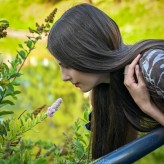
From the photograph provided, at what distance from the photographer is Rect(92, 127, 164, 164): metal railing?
49.2 inches

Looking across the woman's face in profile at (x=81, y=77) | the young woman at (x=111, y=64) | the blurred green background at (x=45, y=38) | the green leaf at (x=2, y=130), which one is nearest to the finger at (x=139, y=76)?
the young woman at (x=111, y=64)

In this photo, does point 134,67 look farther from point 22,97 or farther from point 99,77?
point 22,97

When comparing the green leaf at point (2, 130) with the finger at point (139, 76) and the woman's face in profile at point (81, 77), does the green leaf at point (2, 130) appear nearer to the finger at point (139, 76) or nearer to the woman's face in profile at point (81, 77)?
the woman's face in profile at point (81, 77)

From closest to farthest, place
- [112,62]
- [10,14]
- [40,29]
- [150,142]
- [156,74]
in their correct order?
1. [150,142]
2. [156,74]
3. [112,62]
4. [40,29]
5. [10,14]

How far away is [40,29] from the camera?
179 cm

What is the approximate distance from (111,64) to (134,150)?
413 mm

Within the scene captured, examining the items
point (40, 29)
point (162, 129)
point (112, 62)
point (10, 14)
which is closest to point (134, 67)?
point (112, 62)

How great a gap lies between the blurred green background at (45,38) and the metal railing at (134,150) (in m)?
3.08

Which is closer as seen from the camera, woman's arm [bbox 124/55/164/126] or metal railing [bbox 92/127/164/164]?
metal railing [bbox 92/127/164/164]

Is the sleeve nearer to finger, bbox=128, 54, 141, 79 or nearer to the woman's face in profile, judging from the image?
finger, bbox=128, 54, 141, 79

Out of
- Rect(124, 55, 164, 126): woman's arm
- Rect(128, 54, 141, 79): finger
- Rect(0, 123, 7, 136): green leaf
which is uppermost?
Rect(128, 54, 141, 79): finger

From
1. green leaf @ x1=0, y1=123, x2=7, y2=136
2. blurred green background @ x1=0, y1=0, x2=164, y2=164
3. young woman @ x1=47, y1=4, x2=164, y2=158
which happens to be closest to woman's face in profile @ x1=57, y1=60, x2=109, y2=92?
young woman @ x1=47, y1=4, x2=164, y2=158

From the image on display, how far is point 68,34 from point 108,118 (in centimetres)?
34

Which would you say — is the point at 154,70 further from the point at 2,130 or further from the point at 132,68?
the point at 2,130
